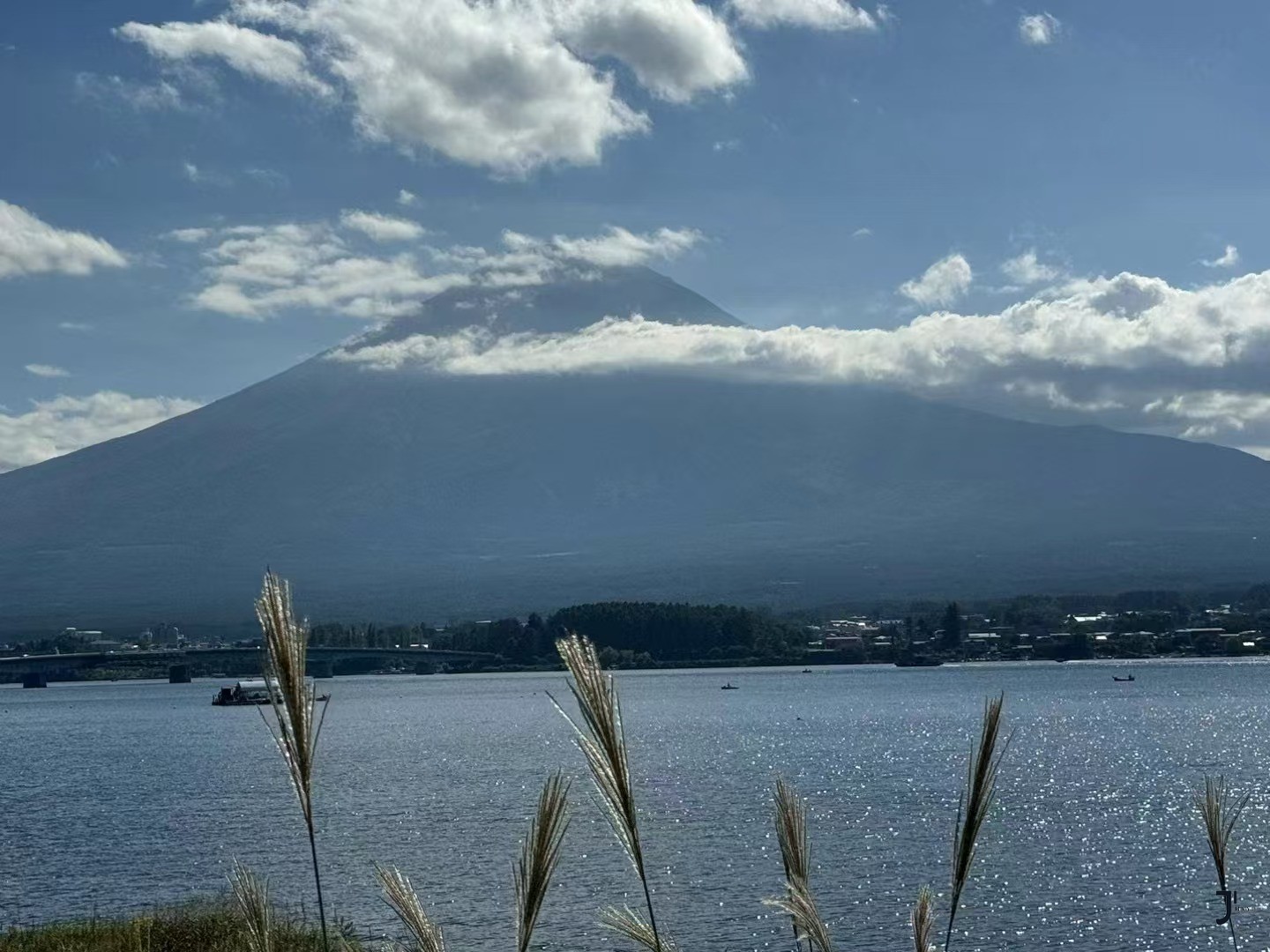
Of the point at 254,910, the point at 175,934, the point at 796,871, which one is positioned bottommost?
the point at 175,934

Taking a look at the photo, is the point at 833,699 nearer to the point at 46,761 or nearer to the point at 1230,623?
the point at 46,761

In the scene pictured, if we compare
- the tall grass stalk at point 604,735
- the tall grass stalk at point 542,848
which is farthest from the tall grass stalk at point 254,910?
the tall grass stalk at point 604,735

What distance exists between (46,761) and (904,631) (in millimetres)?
132776

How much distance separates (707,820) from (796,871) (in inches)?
1557

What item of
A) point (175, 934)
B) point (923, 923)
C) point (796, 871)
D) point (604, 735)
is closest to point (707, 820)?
point (175, 934)

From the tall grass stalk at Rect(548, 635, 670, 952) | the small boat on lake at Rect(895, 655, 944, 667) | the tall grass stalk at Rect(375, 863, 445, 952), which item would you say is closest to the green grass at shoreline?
the tall grass stalk at Rect(375, 863, 445, 952)

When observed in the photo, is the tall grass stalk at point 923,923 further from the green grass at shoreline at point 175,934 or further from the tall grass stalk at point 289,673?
the green grass at shoreline at point 175,934

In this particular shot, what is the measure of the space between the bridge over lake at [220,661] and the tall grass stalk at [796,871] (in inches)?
4772

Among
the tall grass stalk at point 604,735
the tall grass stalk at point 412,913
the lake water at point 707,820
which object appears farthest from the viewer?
the lake water at point 707,820

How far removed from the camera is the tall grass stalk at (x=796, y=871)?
6148mm

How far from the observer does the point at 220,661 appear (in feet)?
623

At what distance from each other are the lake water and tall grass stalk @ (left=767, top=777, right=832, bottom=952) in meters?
21.0

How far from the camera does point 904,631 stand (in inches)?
7751

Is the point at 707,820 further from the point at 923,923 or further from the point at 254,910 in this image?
the point at 923,923
